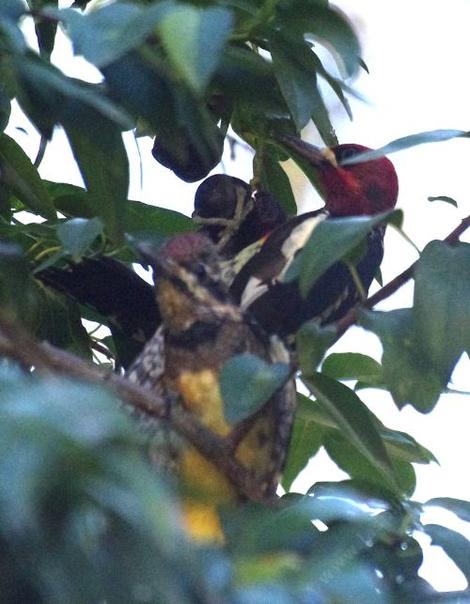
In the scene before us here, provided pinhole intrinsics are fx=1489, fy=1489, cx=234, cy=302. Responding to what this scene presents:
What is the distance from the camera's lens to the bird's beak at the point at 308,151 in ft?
6.15

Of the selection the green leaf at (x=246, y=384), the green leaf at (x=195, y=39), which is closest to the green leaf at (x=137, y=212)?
the green leaf at (x=246, y=384)

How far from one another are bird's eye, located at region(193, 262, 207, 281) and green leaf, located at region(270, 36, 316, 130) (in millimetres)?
172

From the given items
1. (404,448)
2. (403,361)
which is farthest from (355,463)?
(403,361)

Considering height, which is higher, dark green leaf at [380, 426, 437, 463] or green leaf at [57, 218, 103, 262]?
green leaf at [57, 218, 103, 262]

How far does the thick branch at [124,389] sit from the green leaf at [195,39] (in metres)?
Result: 0.21

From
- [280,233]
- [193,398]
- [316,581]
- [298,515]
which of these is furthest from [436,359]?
[280,233]

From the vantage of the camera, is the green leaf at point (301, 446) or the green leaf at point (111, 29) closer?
the green leaf at point (111, 29)

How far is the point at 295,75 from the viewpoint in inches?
57.0

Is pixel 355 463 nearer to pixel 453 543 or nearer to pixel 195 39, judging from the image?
pixel 453 543

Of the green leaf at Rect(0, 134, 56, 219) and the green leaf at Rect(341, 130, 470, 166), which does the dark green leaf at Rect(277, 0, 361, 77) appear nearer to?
the green leaf at Rect(341, 130, 470, 166)

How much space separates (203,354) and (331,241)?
0.26 meters

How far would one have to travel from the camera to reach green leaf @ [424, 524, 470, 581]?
4.24 feet

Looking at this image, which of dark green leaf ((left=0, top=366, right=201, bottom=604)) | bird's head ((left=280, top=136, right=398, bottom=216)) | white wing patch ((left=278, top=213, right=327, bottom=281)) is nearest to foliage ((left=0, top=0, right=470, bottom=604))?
dark green leaf ((left=0, top=366, right=201, bottom=604))

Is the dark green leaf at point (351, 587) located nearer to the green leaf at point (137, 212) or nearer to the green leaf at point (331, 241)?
the green leaf at point (331, 241)
